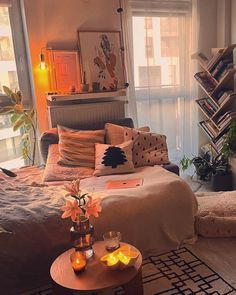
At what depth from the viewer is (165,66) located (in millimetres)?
3562

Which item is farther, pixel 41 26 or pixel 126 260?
pixel 41 26

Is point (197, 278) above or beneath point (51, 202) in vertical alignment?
beneath

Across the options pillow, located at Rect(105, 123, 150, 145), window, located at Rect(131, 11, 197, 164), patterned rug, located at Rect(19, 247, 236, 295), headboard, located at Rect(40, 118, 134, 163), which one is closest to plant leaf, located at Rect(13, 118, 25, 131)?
headboard, located at Rect(40, 118, 134, 163)

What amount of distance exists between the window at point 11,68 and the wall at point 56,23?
196mm

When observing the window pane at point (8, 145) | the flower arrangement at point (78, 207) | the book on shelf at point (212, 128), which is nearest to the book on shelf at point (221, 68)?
the book on shelf at point (212, 128)

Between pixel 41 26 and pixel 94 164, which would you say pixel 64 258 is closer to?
pixel 94 164

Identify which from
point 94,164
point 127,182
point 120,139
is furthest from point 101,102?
point 127,182

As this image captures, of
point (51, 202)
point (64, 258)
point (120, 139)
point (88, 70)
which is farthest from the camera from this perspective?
point (88, 70)

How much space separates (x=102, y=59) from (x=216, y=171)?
5.79 ft

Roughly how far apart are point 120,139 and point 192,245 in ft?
3.91

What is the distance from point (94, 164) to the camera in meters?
2.69

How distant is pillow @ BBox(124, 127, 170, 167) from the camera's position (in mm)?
2730

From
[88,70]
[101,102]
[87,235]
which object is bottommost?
[87,235]

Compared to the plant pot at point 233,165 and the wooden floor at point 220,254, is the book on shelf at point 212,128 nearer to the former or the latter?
the plant pot at point 233,165
